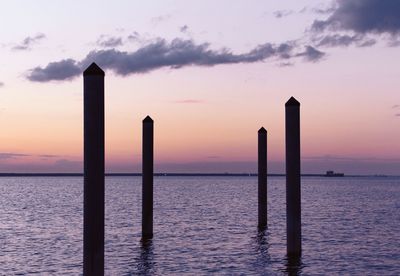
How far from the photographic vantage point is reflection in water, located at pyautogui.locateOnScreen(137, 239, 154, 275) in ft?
76.7

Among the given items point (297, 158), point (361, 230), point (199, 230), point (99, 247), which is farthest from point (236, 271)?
point (361, 230)

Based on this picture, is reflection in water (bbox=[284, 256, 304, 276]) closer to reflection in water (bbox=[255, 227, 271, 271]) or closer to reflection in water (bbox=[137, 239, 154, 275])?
reflection in water (bbox=[255, 227, 271, 271])

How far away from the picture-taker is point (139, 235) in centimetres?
3431

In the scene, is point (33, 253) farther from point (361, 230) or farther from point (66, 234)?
point (361, 230)

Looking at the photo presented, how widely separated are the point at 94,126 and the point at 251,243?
63.0 feet

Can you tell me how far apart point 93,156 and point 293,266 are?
1308 cm

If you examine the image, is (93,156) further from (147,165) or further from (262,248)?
(262,248)

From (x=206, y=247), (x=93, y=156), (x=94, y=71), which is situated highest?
(x=94, y=71)

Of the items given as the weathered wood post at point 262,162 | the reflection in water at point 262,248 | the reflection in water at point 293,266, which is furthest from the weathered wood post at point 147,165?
the reflection in water at point 293,266

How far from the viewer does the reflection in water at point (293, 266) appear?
2262cm

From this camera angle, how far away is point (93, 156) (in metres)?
13.6

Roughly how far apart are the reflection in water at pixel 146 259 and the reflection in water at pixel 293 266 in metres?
5.90

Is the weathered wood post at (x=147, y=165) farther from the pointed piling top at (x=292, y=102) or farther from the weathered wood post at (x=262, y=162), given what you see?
the pointed piling top at (x=292, y=102)

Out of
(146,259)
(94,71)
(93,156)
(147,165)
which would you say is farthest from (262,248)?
(94,71)
